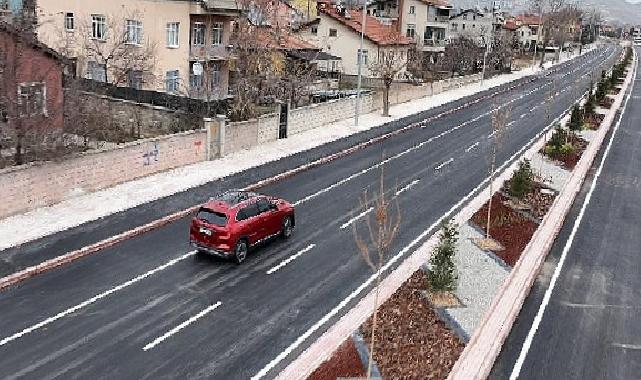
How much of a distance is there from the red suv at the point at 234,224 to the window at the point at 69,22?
96.4ft

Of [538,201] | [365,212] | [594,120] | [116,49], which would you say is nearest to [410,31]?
[594,120]

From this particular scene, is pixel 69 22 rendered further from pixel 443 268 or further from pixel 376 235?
pixel 443 268

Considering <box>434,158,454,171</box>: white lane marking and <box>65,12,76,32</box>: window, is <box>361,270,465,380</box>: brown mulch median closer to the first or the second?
<box>434,158,454,171</box>: white lane marking

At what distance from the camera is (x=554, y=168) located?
34500 millimetres

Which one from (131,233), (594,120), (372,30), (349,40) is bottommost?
(131,233)

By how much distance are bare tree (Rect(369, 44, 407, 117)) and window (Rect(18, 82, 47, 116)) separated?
25.2m

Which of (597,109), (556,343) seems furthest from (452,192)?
(597,109)

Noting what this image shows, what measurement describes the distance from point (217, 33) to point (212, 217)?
30055 millimetres

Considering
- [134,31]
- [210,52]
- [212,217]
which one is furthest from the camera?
[210,52]

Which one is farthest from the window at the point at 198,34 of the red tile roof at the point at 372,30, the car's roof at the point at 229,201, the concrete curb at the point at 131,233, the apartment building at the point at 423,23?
the apartment building at the point at 423,23

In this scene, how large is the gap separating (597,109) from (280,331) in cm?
5003

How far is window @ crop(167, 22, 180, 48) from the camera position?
1700 inches

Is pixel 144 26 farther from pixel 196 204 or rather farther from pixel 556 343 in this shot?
pixel 556 343

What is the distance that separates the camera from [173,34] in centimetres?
4356
